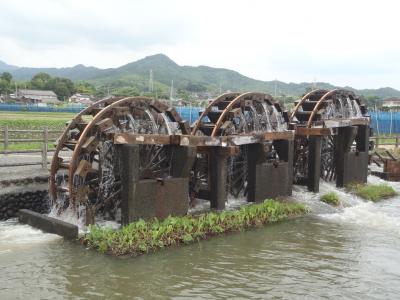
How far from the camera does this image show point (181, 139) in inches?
463

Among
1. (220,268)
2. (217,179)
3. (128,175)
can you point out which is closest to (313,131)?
(217,179)

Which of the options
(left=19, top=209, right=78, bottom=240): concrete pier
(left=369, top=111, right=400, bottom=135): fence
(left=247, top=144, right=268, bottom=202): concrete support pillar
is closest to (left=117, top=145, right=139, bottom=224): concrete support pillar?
(left=19, top=209, right=78, bottom=240): concrete pier

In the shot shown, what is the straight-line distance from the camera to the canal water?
7738 millimetres

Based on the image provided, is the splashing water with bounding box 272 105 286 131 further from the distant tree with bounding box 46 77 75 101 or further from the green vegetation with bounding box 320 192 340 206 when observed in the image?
the distant tree with bounding box 46 77 75 101

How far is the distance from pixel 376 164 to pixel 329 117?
869 cm

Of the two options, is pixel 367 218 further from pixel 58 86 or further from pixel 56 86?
pixel 56 86

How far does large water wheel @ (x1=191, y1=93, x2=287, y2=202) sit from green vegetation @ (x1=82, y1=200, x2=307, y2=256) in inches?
76.2

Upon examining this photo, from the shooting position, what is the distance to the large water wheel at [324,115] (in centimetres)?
1754

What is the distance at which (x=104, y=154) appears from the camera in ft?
37.9

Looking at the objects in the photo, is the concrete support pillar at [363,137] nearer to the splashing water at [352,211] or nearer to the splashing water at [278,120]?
the splashing water at [352,211]

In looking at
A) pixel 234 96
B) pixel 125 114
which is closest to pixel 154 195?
pixel 125 114

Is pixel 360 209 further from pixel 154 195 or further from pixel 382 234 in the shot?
pixel 154 195

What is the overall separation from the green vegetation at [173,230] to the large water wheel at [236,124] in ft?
6.35

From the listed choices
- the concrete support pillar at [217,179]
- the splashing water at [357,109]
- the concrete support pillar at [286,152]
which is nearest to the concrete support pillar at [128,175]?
the concrete support pillar at [217,179]
